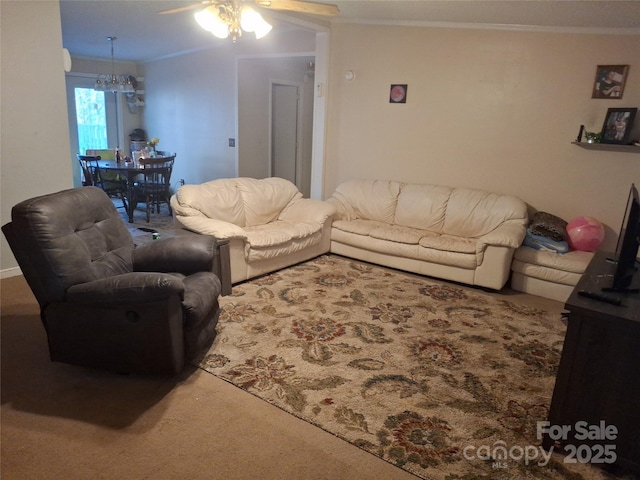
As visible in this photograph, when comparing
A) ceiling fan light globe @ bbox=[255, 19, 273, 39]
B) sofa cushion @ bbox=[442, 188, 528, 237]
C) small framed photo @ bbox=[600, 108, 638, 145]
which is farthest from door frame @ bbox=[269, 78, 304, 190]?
small framed photo @ bbox=[600, 108, 638, 145]

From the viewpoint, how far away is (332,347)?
2.93 meters

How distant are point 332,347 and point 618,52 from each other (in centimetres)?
375

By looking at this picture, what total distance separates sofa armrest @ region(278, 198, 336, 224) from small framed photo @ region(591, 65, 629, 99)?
2.81 meters

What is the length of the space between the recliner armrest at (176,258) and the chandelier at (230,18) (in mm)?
1432

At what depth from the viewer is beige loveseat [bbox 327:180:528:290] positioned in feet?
13.2

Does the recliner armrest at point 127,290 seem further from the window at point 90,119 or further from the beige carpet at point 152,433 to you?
the window at point 90,119

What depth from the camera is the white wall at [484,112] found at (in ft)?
13.6

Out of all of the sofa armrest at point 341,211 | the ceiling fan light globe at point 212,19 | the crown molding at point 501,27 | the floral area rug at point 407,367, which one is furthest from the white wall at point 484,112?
the ceiling fan light globe at point 212,19

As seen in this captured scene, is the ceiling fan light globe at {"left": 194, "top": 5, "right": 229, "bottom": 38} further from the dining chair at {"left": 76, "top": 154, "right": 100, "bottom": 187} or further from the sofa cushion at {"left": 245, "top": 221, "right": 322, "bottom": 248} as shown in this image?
the dining chair at {"left": 76, "top": 154, "right": 100, "bottom": 187}

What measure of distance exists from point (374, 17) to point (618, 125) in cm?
278

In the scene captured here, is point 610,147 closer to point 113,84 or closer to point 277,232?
point 277,232

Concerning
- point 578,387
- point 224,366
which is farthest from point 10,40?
point 578,387

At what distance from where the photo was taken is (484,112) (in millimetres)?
4688

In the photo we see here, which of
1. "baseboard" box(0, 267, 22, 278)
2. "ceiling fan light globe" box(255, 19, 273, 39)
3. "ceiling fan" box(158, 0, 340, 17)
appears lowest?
"baseboard" box(0, 267, 22, 278)
